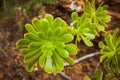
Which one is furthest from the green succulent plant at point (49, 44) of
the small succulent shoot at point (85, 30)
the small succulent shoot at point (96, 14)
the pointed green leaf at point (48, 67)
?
the small succulent shoot at point (96, 14)

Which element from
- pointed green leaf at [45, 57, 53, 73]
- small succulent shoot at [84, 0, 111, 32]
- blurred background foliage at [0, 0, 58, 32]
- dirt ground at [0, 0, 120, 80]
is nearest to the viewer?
pointed green leaf at [45, 57, 53, 73]

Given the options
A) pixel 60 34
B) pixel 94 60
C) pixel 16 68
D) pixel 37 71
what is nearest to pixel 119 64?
pixel 60 34

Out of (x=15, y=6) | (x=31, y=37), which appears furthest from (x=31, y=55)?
(x=15, y=6)

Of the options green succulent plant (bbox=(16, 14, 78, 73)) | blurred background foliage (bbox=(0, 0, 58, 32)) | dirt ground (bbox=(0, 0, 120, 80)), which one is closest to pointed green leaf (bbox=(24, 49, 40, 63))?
green succulent plant (bbox=(16, 14, 78, 73))

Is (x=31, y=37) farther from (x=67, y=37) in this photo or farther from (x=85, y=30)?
(x=85, y=30)

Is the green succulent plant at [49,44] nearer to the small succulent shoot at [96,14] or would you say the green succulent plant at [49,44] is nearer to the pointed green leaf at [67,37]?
the pointed green leaf at [67,37]

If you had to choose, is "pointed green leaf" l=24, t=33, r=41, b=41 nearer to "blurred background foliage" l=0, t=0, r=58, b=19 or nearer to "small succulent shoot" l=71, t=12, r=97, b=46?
"small succulent shoot" l=71, t=12, r=97, b=46

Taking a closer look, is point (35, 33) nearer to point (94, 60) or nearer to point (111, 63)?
point (111, 63)
